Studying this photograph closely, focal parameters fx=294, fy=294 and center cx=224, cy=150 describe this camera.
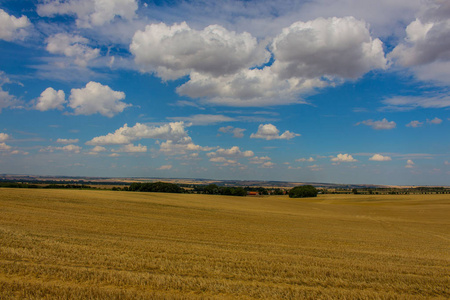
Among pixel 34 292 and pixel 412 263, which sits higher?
pixel 34 292

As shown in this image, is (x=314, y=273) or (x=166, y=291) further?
(x=314, y=273)

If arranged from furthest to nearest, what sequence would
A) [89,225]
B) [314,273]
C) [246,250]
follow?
1. [89,225]
2. [246,250]
3. [314,273]

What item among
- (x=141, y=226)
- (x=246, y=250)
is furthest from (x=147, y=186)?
(x=246, y=250)

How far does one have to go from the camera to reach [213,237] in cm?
1912

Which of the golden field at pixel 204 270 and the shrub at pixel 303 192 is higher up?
the golden field at pixel 204 270

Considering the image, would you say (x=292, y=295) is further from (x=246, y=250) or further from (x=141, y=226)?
(x=141, y=226)

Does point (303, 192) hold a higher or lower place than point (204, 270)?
lower

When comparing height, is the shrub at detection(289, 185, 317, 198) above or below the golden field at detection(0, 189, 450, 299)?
below

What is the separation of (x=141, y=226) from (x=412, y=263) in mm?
17296

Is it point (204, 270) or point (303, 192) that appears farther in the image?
point (303, 192)

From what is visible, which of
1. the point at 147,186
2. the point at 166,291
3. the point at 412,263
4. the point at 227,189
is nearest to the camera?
the point at 166,291

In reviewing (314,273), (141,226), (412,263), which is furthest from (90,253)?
(412,263)

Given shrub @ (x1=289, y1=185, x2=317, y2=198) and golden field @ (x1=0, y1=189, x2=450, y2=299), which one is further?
shrub @ (x1=289, y1=185, x2=317, y2=198)

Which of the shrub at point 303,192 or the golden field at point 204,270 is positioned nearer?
the golden field at point 204,270
